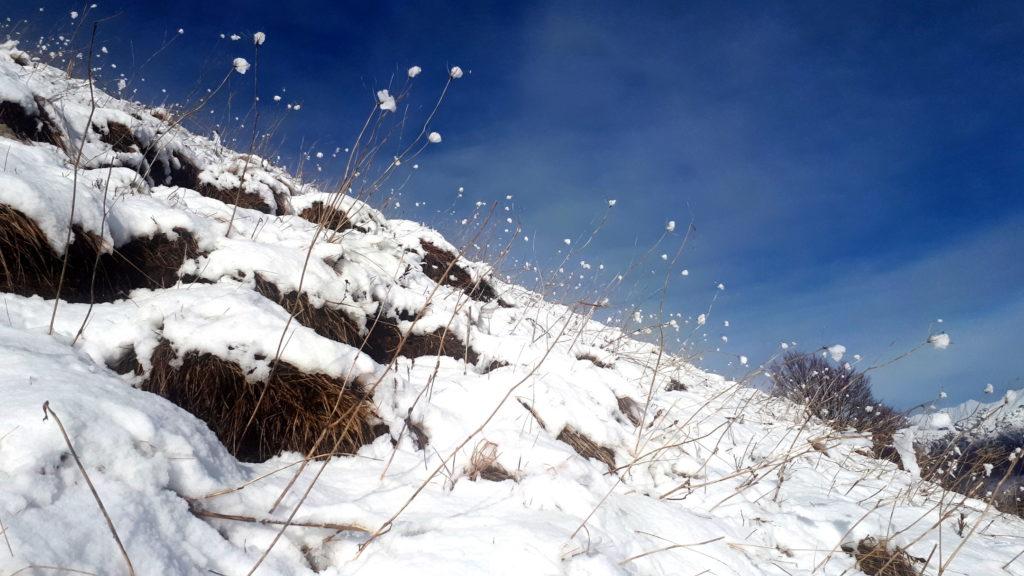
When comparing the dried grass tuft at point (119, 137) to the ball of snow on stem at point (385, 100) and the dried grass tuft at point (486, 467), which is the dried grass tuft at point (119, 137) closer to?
A: the ball of snow on stem at point (385, 100)

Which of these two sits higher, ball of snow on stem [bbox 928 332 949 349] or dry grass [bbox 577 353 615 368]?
ball of snow on stem [bbox 928 332 949 349]

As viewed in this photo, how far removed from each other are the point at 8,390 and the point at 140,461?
32 centimetres

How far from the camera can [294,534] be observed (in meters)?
1.28

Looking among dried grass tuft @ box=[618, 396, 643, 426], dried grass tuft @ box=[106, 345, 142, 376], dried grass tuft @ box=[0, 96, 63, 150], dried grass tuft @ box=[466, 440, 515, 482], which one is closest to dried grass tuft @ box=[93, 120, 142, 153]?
dried grass tuft @ box=[0, 96, 63, 150]

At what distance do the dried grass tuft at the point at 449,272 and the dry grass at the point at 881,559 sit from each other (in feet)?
10.4

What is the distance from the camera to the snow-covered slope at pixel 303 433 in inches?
42.0

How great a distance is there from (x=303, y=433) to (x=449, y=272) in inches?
119

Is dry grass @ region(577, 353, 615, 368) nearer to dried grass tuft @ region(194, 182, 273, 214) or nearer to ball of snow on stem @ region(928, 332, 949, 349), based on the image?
ball of snow on stem @ region(928, 332, 949, 349)

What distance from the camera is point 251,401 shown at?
1.82m

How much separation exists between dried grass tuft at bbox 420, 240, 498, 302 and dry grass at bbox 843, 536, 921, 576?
10.4ft

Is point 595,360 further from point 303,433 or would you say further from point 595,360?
point 303,433

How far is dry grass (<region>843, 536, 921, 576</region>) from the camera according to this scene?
225cm

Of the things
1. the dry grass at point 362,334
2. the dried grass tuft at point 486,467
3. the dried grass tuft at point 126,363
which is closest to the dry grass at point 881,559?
the dried grass tuft at point 486,467

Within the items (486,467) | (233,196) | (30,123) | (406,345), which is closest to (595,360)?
(406,345)
